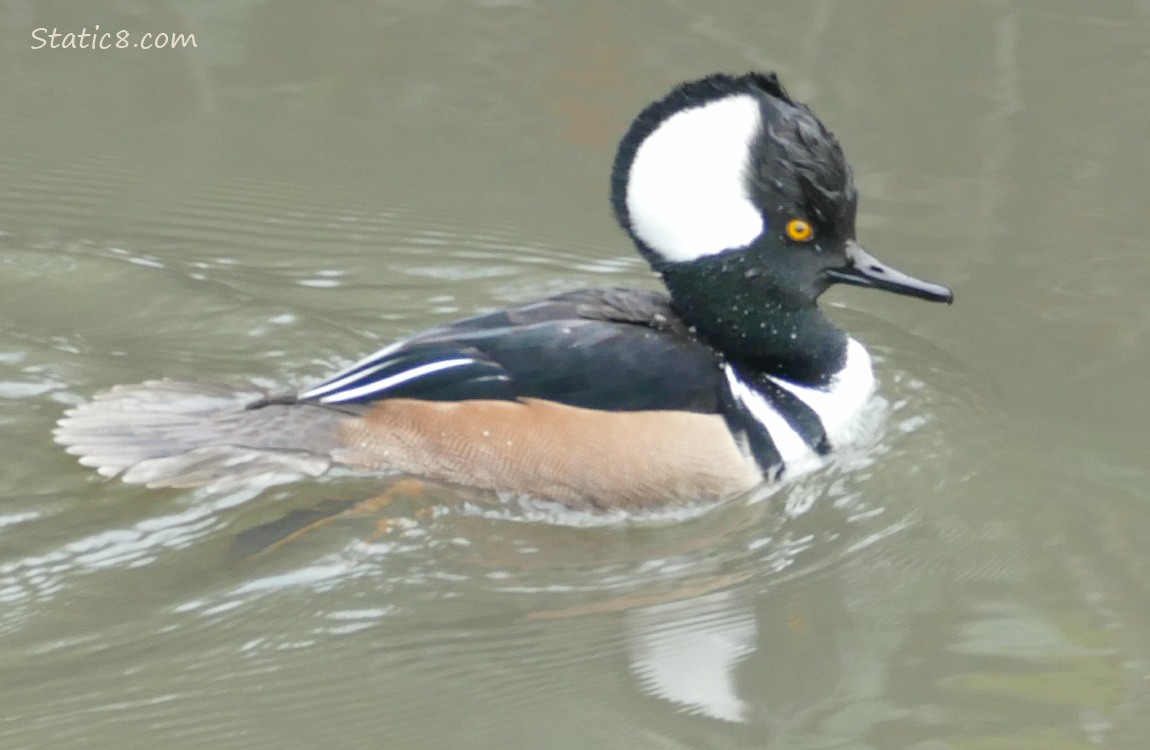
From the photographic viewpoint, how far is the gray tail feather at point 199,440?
4.98 meters

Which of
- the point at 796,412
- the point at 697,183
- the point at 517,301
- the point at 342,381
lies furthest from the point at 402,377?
the point at 517,301

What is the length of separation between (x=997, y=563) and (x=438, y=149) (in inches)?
139

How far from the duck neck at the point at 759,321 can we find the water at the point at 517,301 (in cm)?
39

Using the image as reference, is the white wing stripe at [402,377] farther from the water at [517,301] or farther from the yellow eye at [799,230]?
the yellow eye at [799,230]

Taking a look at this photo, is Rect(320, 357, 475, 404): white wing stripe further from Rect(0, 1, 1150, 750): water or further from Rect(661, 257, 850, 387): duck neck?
Rect(661, 257, 850, 387): duck neck

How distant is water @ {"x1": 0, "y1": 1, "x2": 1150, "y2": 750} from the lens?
4.06m

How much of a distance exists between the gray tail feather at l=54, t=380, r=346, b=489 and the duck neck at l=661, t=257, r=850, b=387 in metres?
1.24

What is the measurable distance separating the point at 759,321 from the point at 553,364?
0.76 meters

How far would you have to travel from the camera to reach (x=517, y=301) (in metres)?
6.48

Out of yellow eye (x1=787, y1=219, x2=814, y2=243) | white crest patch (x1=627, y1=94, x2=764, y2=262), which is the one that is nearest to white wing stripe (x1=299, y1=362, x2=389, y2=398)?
white crest patch (x1=627, y1=94, x2=764, y2=262)

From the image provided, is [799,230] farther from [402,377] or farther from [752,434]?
[402,377]

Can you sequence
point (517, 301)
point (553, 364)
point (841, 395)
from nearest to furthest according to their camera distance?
point (553, 364)
point (841, 395)
point (517, 301)

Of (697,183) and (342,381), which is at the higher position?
(697,183)

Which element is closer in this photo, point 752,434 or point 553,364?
point 553,364
